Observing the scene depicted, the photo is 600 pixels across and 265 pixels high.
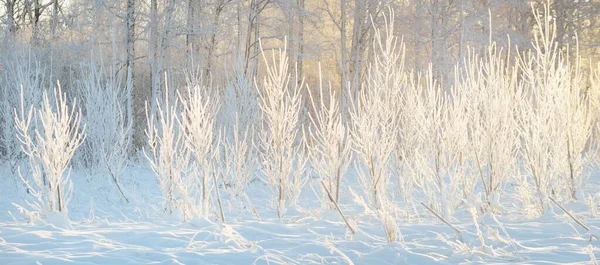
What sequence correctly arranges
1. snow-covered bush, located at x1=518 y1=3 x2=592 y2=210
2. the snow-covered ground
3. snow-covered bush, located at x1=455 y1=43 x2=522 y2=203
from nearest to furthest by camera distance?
the snow-covered ground
snow-covered bush, located at x1=455 y1=43 x2=522 y2=203
snow-covered bush, located at x1=518 y1=3 x2=592 y2=210

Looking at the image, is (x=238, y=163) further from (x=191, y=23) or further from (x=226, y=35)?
(x=226, y=35)

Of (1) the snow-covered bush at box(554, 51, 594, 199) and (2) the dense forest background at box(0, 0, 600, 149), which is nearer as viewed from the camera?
(1) the snow-covered bush at box(554, 51, 594, 199)

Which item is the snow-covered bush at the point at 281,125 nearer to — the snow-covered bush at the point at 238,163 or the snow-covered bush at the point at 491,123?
the snow-covered bush at the point at 238,163

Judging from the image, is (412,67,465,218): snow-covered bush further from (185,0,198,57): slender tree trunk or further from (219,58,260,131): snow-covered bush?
(185,0,198,57): slender tree trunk

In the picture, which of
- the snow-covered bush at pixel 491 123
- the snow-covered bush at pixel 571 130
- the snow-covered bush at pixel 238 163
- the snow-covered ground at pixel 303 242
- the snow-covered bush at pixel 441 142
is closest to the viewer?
the snow-covered ground at pixel 303 242

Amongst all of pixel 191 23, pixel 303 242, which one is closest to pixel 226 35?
pixel 191 23

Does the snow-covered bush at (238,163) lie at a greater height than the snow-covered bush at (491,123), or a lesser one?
lesser

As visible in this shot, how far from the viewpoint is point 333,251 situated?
467cm

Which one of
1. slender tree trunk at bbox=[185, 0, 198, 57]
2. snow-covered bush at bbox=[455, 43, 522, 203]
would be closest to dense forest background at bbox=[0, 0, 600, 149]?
slender tree trunk at bbox=[185, 0, 198, 57]

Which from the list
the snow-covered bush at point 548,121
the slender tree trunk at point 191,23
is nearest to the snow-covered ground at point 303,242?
the snow-covered bush at point 548,121

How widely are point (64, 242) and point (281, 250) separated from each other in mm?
1960

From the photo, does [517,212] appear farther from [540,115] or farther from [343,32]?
[343,32]

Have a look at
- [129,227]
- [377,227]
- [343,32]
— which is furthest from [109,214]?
[343,32]

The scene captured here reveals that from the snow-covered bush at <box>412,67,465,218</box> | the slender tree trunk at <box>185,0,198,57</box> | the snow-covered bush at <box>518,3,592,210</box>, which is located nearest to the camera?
the snow-covered bush at <box>412,67,465,218</box>
